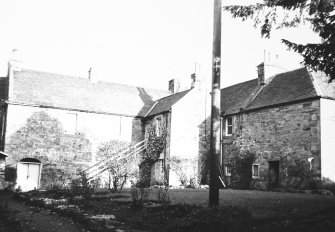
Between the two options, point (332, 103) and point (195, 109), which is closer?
point (332, 103)

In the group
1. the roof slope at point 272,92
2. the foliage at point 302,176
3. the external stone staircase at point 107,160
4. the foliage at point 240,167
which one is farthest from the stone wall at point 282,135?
the external stone staircase at point 107,160

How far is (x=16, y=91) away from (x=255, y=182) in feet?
64.9

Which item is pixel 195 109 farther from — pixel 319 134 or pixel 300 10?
pixel 300 10

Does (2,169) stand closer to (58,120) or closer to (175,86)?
(58,120)

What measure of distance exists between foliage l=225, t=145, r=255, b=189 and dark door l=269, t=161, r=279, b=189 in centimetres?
171

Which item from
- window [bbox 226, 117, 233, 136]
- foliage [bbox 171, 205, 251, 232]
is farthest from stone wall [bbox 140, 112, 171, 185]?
foliage [bbox 171, 205, 251, 232]

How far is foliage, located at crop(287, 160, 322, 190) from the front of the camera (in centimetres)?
2119

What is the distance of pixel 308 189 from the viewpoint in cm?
2130

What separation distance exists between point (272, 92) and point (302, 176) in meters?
7.20

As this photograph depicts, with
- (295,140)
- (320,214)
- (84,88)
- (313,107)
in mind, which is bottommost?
(320,214)

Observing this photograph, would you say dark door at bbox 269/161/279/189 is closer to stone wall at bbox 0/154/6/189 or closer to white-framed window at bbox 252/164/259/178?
white-framed window at bbox 252/164/259/178

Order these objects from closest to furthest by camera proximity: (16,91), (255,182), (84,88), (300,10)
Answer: (300,10)
(255,182)
(16,91)
(84,88)

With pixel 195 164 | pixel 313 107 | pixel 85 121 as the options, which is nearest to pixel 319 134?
pixel 313 107

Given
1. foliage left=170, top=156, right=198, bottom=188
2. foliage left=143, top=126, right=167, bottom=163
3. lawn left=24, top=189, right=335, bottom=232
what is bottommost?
lawn left=24, top=189, right=335, bottom=232
